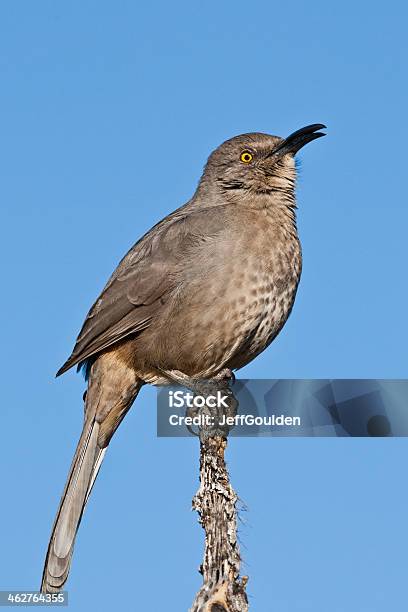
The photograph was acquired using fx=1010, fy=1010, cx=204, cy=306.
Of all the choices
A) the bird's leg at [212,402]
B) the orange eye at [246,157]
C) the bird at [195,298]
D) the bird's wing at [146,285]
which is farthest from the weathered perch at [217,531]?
the orange eye at [246,157]

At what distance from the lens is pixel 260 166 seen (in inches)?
294

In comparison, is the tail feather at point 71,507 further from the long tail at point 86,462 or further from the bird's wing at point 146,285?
the bird's wing at point 146,285

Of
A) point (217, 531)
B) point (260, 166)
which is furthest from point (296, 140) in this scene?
point (217, 531)

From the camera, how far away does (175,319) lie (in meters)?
6.97

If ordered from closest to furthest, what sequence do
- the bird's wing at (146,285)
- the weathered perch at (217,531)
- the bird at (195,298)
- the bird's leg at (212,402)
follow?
1. the weathered perch at (217,531)
2. the bird's leg at (212,402)
3. the bird at (195,298)
4. the bird's wing at (146,285)

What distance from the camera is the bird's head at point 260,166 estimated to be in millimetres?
7414

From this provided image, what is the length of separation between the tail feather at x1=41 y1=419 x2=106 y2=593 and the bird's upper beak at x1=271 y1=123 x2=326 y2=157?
95.2 inches

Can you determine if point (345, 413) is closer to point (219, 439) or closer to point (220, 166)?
point (219, 439)

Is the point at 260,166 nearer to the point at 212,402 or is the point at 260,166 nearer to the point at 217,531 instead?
the point at 212,402

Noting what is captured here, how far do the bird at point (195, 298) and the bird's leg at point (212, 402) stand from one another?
11 cm

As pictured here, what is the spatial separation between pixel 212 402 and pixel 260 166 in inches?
80.8

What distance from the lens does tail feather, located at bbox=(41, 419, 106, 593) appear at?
6.66 metres

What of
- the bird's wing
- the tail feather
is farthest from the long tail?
the bird's wing

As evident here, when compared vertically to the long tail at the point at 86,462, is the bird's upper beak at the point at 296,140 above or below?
above
